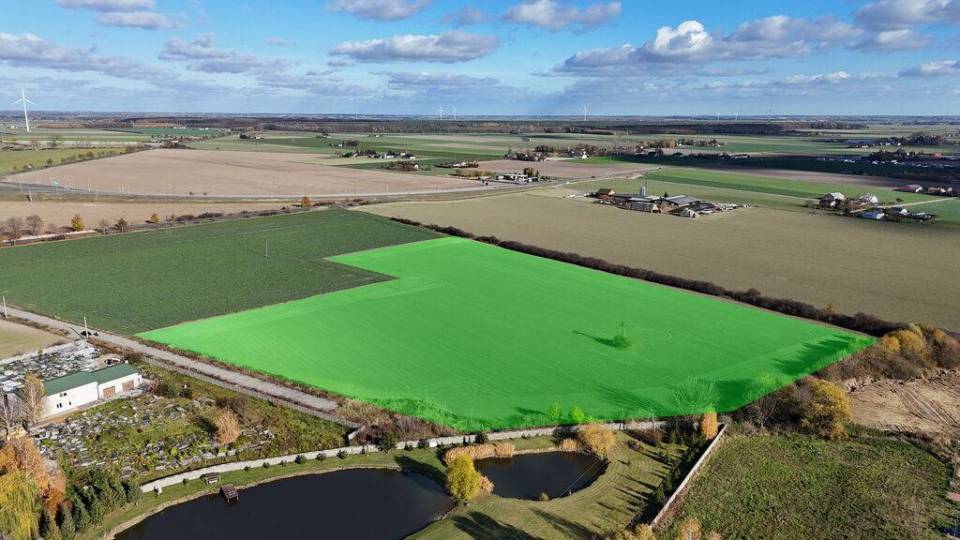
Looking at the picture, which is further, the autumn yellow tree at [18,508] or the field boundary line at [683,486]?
the field boundary line at [683,486]

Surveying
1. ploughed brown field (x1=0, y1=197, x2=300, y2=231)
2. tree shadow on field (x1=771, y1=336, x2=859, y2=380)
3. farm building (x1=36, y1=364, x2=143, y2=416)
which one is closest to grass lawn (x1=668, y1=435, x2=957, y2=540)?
tree shadow on field (x1=771, y1=336, x2=859, y2=380)

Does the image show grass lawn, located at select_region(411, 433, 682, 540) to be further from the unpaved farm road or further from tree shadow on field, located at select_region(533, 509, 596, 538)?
the unpaved farm road

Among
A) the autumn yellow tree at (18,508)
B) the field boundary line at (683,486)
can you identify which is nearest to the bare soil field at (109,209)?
the autumn yellow tree at (18,508)

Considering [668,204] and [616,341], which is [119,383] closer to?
[616,341]

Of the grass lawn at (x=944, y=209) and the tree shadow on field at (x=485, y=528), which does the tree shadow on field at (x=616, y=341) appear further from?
the grass lawn at (x=944, y=209)

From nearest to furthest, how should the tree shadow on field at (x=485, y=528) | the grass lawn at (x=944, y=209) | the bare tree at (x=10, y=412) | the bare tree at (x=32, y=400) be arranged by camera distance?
1. the tree shadow on field at (x=485, y=528)
2. the bare tree at (x=10, y=412)
3. the bare tree at (x=32, y=400)
4. the grass lawn at (x=944, y=209)

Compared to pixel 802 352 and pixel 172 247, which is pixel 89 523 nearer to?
pixel 802 352

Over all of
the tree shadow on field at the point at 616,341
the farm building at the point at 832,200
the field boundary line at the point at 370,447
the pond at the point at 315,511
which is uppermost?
the farm building at the point at 832,200
